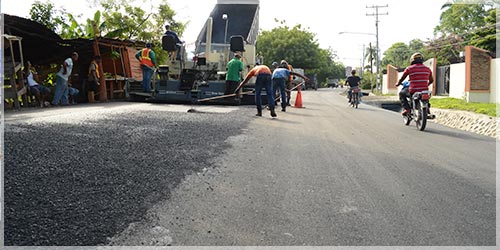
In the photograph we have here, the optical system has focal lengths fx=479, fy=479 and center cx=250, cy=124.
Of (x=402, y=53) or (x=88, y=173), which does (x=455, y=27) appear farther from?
(x=88, y=173)

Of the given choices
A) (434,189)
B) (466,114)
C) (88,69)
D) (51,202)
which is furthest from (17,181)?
(88,69)

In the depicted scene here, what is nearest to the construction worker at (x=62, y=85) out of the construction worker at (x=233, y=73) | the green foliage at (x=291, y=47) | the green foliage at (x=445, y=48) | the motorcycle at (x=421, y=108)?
the construction worker at (x=233, y=73)

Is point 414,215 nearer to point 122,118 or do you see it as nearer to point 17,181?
point 17,181

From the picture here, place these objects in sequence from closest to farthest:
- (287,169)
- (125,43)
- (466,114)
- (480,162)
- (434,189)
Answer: (434,189)
(287,169)
(480,162)
(466,114)
(125,43)

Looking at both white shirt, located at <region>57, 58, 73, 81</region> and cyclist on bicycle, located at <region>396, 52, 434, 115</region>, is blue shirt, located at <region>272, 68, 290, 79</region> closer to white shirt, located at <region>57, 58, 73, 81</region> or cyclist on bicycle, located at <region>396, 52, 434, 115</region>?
cyclist on bicycle, located at <region>396, 52, 434, 115</region>

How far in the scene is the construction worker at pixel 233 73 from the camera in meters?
14.8

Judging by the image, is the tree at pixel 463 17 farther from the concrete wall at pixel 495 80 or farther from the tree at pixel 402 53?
the concrete wall at pixel 495 80

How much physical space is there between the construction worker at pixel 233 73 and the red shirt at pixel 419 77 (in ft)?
18.4

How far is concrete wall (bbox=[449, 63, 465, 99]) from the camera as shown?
23541 mm

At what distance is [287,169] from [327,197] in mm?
1165

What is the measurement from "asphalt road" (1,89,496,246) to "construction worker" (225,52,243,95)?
7456mm

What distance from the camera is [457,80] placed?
81.1 feet

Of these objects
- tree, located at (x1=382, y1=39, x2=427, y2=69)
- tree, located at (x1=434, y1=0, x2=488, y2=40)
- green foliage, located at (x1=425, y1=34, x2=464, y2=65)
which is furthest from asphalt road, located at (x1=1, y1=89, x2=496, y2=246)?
tree, located at (x1=382, y1=39, x2=427, y2=69)

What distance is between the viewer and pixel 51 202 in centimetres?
373
